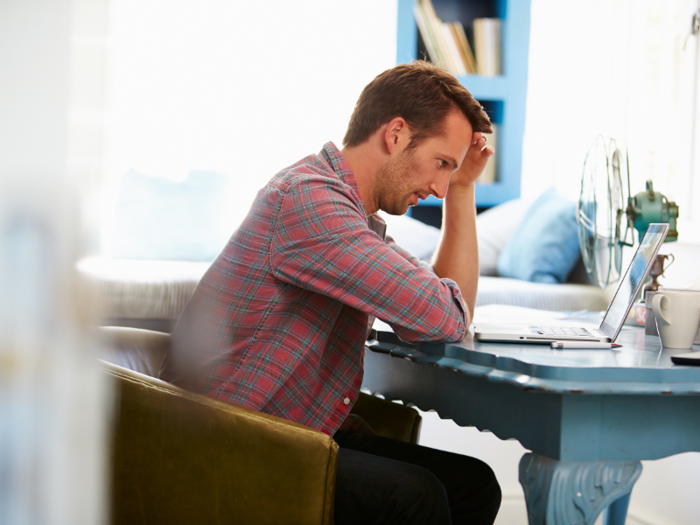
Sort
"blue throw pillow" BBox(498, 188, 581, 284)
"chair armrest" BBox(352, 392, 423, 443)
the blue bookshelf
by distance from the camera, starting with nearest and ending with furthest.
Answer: "chair armrest" BBox(352, 392, 423, 443)
"blue throw pillow" BBox(498, 188, 581, 284)
the blue bookshelf

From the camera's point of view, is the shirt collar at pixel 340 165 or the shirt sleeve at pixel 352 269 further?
the shirt collar at pixel 340 165

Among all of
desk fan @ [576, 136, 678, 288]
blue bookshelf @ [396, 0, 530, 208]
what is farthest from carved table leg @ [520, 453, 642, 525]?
blue bookshelf @ [396, 0, 530, 208]

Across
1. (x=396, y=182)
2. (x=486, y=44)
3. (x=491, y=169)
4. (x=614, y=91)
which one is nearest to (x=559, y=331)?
(x=396, y=182)

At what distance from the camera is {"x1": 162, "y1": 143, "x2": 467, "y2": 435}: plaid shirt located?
1050mm

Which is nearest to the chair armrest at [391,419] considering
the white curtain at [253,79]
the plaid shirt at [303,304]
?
the plaid shirt at [303,304]

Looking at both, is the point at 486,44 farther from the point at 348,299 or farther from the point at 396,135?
the point at 348,299

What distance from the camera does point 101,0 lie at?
29 cm

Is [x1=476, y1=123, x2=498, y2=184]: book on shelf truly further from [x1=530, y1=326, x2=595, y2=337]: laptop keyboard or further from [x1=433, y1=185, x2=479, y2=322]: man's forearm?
[x1=530, y1=326, x2=595, y2=337]: laptop keyboard

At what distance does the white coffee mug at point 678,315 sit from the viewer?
3.37ft

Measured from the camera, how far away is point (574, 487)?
831mm

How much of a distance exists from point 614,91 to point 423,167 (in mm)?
2084

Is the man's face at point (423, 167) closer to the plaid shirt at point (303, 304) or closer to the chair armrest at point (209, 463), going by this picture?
the plaid shirt at point (303, 304)

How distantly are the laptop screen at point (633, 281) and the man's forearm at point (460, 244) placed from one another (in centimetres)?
31

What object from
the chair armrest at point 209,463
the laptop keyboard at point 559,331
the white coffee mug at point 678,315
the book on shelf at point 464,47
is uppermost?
the book on shelf at point 464,47
